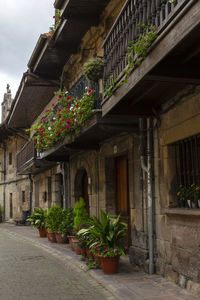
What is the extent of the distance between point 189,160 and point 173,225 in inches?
41.0

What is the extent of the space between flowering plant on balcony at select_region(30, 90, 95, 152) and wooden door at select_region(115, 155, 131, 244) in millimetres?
1348

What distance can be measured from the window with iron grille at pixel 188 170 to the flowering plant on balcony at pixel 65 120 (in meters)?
2.11

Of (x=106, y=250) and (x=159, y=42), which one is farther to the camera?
(x=106, y=250)

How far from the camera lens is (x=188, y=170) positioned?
5.96m

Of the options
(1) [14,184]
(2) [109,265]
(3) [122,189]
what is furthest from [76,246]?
(1) [14,184]

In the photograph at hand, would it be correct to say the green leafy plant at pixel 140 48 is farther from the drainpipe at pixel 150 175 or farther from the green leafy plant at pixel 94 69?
the green leafy plant at pixel 94 69

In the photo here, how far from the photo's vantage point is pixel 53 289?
5898 millimetres

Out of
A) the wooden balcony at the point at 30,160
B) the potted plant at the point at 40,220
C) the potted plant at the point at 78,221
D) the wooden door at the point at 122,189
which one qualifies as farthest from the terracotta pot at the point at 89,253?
the wooden balcony at the point at 30,160

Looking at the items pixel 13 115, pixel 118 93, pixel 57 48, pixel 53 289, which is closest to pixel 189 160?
pixel 118 93

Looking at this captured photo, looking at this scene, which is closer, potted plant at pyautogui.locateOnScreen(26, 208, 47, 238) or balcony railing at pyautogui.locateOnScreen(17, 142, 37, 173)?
potted plant at pyautogui.locateOnScreen(26, 208, 47, 238)

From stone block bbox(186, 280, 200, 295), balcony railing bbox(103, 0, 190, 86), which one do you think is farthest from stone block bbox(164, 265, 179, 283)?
balcony railing bbox(103, 0, 190, 86)

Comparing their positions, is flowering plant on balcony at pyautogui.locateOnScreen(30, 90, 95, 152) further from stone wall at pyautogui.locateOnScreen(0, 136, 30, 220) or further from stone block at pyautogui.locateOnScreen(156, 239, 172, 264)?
stone wall at pyautogui.locateOnScreen(0, 136, 30, 220)

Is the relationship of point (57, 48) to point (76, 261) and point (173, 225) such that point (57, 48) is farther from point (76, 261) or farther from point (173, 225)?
point (173, 225)

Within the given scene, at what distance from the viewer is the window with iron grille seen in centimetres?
571
